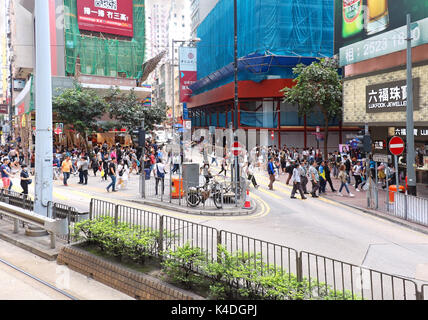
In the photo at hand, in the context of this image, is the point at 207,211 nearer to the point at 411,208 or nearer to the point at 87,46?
the point at 411,208

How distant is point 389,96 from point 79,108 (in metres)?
22.7

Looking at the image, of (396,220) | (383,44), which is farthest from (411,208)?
(383,44)

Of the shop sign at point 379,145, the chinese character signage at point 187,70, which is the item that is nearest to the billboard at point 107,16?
the chinese character signage at point 187,70

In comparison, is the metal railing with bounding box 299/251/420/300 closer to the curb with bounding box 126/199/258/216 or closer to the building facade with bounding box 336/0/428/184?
the curb with bounding box 126/199/258/216

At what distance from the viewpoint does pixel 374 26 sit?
20062mm

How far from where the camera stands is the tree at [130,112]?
3742 centimetres

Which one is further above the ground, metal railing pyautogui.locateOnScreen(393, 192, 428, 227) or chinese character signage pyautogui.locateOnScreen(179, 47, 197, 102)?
chinese character signage pyautogui.locateOnScreen(179, 47, 197, 102)

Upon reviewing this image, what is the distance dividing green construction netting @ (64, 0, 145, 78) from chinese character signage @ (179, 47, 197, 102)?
201 inches

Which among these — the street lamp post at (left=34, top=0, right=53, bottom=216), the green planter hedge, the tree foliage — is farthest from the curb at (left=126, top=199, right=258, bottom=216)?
the tree foliage

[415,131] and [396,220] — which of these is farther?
[415,131]

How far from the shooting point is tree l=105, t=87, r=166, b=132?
37.4 m

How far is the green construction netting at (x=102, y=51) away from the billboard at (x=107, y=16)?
78cm

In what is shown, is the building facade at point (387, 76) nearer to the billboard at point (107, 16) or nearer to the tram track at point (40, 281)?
the tram track at point (40, 281)
